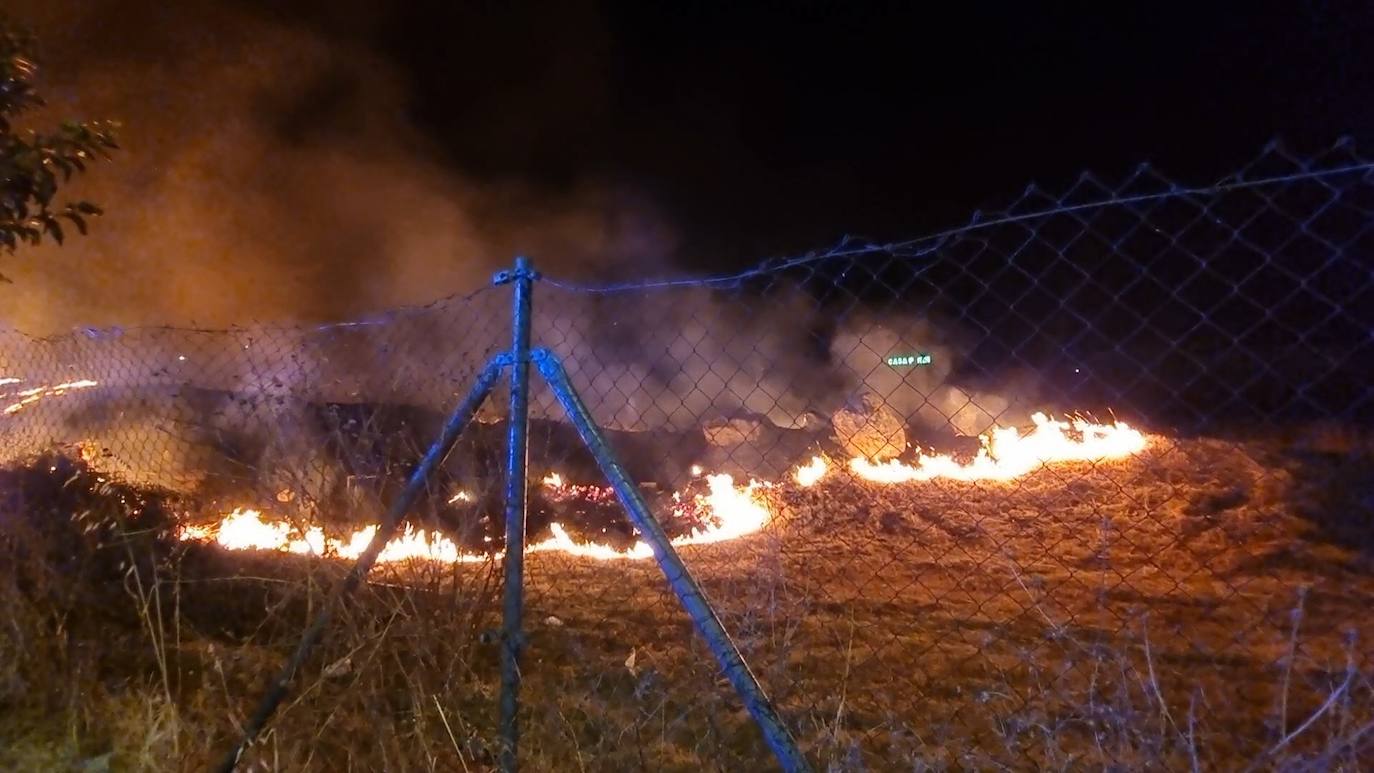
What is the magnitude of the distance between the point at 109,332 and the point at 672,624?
392cm

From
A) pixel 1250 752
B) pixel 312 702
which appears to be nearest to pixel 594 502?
pixel 312 702

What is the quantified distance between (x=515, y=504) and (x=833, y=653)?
2.05 meters

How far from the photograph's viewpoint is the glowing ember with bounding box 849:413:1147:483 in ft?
25.5

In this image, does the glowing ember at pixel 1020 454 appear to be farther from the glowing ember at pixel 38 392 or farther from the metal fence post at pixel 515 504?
the glowing ember at pixel 38 392

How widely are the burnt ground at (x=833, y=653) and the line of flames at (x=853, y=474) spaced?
1.40 ft

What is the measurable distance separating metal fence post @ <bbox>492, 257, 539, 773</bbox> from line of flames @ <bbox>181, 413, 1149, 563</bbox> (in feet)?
6.07

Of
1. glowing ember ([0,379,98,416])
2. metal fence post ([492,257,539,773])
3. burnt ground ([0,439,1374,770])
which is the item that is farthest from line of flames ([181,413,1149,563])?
glowing ember ([0,379,98,416])

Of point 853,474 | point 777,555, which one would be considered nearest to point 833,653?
point 777,555

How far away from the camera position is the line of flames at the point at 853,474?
5.58m

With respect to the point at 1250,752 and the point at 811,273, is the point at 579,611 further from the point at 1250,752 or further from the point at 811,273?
the point at 1250,752

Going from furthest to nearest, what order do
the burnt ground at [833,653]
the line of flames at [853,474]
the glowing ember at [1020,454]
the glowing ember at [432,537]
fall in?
1. the glowing ember at [1020,454]
2. the line of flames at [853,474]
3. the glowing ember at [432,537]
4. the burnt ground at [833,653]

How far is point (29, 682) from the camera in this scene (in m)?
3.18

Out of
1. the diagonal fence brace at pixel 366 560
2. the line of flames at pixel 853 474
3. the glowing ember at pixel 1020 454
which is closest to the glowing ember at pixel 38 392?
the line of flames at pixel 853 474

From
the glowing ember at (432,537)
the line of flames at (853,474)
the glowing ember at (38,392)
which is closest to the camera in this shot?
the glowing ember at (432,537)
